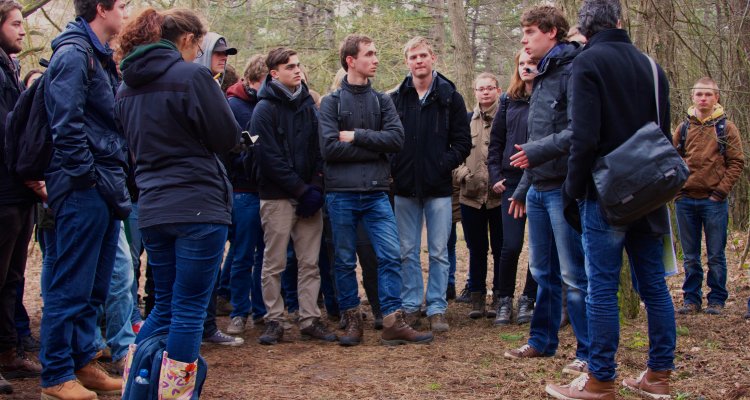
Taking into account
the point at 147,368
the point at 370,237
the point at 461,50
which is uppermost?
the point at 461,50

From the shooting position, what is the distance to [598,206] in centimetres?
421

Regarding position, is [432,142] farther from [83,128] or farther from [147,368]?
[147,368]

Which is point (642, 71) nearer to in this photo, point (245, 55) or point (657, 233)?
point (657, 233)

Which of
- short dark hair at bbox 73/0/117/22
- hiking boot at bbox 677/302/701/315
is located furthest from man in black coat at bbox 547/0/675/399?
hiking boot at bbox 677/302/701/315

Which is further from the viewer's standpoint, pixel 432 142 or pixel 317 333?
pixel 432 142

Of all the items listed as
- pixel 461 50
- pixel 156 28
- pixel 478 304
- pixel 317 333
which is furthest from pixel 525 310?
pixel 461 50

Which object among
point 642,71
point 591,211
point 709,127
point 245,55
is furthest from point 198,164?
point 245,55

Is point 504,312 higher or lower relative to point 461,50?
lower

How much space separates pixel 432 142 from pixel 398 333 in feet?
5.70

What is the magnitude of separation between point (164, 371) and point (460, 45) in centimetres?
1227

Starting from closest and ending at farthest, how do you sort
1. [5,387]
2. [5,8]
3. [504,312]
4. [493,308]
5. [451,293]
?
[5,387] < [5,8] < [504,312] < [493,308] < [451,293]

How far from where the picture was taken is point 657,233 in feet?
13.9

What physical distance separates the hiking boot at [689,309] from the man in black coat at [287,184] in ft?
11.4

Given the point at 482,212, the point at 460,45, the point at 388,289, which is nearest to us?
the point at 388,289
